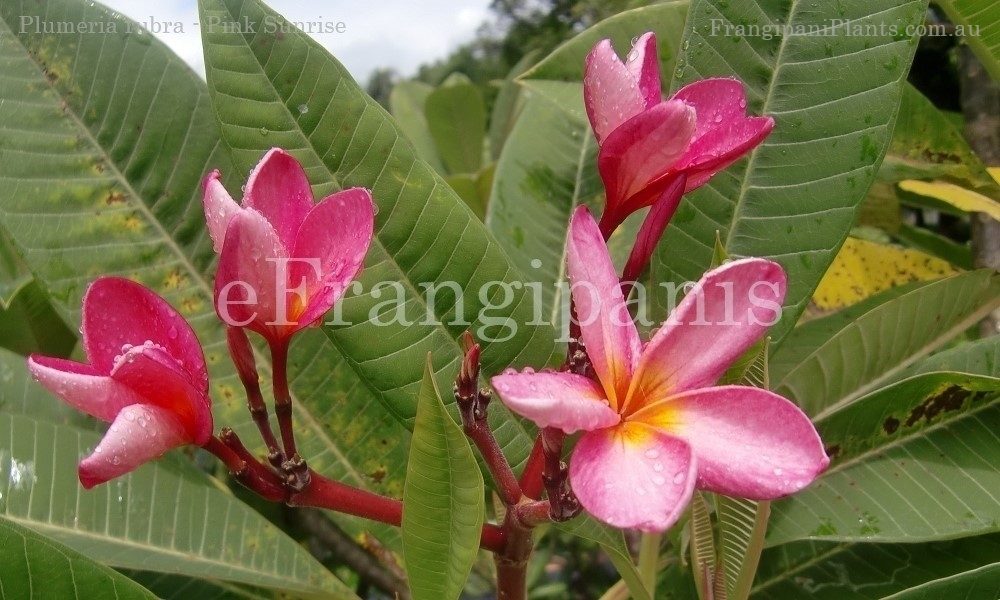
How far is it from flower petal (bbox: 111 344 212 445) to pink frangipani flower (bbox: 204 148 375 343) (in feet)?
0.18

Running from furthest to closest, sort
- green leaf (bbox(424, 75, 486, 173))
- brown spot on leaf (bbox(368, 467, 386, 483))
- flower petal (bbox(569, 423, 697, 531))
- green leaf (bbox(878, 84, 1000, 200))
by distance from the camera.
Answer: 1. green leaf (bbox(424, 75, 486, 173))
2. green leaf (bbox(878, 84, 1000, 200))
3. brown spot on leaf (bbox(368, 467, 386, 483))
4. flower petal (bbox(569, 423, 697, 531))

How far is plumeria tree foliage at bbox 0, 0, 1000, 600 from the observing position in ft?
1.65

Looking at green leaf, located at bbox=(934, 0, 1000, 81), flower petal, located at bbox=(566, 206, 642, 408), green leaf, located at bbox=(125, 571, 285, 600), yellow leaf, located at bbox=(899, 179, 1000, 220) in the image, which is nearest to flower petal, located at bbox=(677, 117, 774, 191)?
flower petal, located at bbox=(566, 206, 642, 408)

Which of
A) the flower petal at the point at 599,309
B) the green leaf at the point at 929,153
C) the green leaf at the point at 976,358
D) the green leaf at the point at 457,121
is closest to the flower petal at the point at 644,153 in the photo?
the flower petal at the point at 599,309

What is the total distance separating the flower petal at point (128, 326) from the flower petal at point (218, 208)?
0.20 ft

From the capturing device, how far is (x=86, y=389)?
496mm

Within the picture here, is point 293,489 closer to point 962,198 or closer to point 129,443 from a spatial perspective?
point 129,443

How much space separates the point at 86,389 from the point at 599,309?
0.33 m

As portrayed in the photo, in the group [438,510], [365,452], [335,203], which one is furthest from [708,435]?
[365,452]

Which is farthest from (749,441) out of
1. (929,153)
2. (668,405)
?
(929,153)

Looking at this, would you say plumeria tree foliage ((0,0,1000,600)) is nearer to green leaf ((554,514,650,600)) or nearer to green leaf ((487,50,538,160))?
green leaf ((554,514,650,600))

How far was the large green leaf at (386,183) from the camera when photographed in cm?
74

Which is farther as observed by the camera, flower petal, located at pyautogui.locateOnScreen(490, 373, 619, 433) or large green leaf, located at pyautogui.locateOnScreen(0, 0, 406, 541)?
large green leaf, located at pyautogui.locateOnScreen(0, 0, 406, 541)

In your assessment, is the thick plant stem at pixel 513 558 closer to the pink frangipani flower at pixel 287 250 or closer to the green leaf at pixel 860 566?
the pink frangipani flower at pixel 287 250
